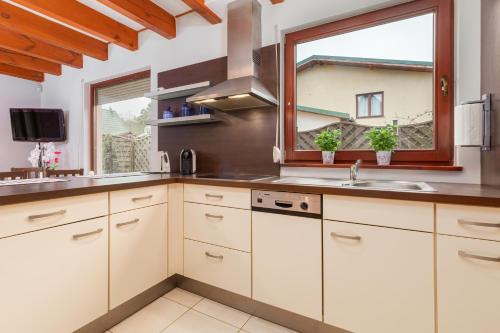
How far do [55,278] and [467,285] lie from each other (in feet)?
6.07

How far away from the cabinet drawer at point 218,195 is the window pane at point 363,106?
1.07 meters

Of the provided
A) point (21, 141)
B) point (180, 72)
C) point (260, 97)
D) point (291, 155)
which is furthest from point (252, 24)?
point (21, 141)

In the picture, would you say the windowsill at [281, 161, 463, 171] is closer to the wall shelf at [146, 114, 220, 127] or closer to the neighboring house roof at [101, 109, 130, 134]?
the wall shelf at [146, 114, 220, 127]

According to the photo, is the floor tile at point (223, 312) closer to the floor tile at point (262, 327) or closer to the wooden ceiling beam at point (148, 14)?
the floor tile at point (262, 327)

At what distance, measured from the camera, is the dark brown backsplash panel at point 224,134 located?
2127mm

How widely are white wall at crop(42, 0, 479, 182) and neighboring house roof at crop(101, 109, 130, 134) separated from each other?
263 millimetres

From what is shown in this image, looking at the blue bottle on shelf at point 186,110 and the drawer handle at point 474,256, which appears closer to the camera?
the drawer handle at point 474,256

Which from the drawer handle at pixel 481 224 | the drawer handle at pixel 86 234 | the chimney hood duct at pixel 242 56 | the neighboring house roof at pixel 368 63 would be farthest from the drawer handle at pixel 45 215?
the neighboring house roof at pixel 368 63

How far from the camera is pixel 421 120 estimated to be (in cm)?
168

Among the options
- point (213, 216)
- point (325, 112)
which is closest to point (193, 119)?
point (213, 216)

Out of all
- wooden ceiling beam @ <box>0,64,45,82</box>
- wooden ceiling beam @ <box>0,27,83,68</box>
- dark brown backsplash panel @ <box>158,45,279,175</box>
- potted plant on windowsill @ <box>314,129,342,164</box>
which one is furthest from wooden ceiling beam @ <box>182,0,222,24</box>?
wooden ceiling beam @ <box>0,64,45,82</box>

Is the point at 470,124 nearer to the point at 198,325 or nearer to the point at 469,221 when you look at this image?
the point at 469,221

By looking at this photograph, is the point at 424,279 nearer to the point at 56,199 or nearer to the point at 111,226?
the point at 111,226

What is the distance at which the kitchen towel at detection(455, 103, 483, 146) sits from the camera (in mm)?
1319
